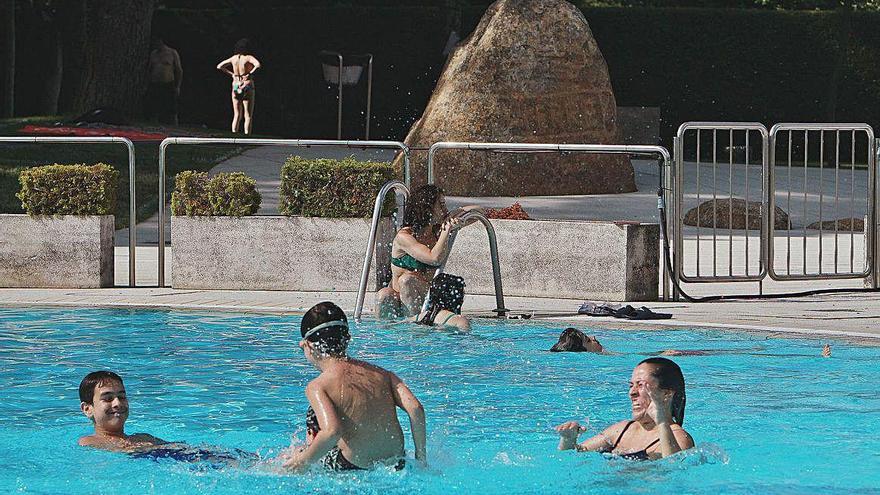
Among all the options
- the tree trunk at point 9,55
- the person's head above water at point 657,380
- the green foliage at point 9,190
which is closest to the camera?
the person's head above water at point 657,380

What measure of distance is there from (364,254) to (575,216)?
7416 millimetres

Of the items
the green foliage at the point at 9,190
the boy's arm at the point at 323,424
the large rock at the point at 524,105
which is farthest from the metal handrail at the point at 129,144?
the large rock at the point at 524,105

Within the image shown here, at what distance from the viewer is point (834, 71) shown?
3297 centimetres

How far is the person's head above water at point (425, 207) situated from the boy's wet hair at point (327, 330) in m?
5.61

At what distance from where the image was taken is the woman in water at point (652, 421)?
6812 millimetres

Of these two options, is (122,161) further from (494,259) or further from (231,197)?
(494,259)

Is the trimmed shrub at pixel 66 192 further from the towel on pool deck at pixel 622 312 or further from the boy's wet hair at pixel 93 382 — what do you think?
the boy's wet hair at pixel 93 382

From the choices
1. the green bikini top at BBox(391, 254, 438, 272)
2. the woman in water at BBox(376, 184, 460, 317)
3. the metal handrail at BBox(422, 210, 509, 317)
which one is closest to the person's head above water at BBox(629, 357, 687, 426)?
the woman in water at BBox(376, 184, 460, 317)

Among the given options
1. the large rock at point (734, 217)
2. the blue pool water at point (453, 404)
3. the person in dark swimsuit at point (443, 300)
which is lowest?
the blue pool water at point (453, 404)

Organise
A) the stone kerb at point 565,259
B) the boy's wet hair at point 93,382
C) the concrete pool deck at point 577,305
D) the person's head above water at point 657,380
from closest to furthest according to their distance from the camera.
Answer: the person's head above water at point 657,380, the boy's wet hair at point 93,382, the concrete pool deck at point 577,305, the stone kerb at point 565,259

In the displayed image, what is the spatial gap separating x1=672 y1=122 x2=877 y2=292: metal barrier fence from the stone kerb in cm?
40

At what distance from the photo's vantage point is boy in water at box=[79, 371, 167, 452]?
7.73 meters

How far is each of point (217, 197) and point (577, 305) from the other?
12.1 ft

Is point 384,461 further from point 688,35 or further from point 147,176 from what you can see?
point 688,35
